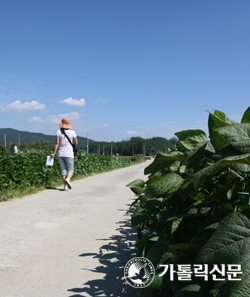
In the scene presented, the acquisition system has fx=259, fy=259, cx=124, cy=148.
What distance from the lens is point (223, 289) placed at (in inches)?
31.9

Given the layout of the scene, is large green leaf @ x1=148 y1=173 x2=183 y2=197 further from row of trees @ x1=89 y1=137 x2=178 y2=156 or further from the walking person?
row of trees @ x1=89 y1=137 x2=178 y2=156

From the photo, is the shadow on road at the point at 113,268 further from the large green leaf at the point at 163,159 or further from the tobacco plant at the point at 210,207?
the large green leaf at the point at 163,159

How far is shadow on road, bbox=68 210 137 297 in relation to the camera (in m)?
2.08

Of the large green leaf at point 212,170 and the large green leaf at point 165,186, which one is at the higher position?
the large green leaf at point 212,170

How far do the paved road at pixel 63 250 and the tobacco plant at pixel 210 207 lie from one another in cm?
105

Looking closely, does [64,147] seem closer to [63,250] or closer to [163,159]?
[63,250]

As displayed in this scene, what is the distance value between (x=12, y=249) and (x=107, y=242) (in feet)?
3.62

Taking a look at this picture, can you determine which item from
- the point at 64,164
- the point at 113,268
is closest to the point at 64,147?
the point at 64,164

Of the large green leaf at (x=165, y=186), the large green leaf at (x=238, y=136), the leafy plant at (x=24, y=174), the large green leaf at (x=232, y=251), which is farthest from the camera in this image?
the leafy plant at (x=24, y=174)

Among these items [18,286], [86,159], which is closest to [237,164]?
[18,286]

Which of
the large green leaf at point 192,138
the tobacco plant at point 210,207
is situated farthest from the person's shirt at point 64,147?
the large green leaf at point 192,138

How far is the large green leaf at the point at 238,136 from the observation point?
2.72 feet

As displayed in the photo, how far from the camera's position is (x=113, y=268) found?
2520 mm

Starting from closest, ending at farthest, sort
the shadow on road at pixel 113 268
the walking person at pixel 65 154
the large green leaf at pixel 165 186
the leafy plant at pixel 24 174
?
the large green leaf at pixel 165 186 < the shadow on road at pixel 113 268 < the leafy plant at pixel 24 174 < the walking person at pixel 65 154
